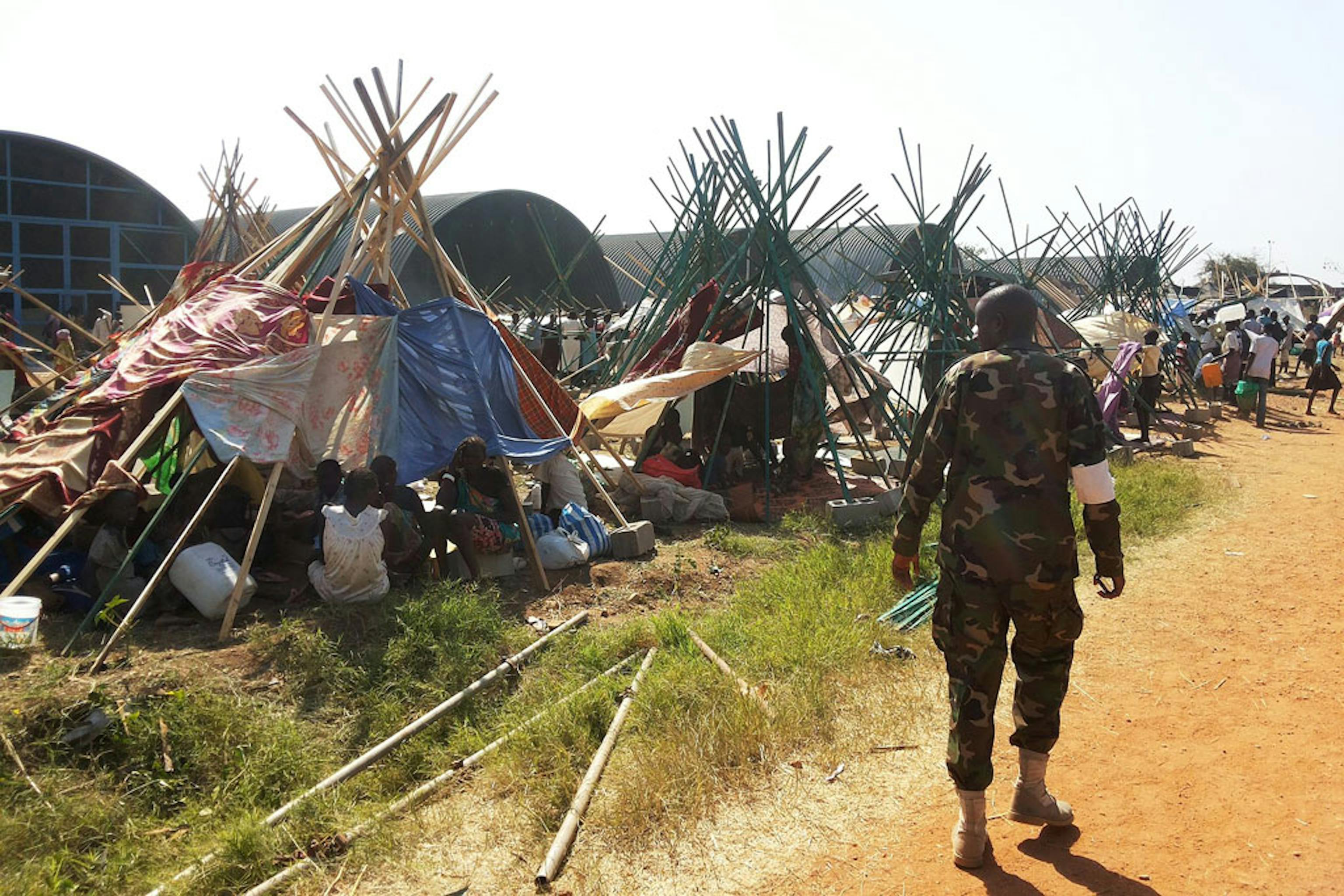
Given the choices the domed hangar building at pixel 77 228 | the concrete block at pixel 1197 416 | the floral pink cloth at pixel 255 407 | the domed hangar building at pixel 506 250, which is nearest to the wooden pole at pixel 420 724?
the floral pink cloth at pixel 255 407

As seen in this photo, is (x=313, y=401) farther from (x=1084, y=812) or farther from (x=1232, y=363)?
(x=1232, y=363)

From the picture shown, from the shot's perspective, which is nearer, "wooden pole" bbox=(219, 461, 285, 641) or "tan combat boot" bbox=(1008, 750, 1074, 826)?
"tan combat boot" bbox=(1008, 750, 1074, 826)

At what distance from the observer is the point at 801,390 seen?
9945 millimetres

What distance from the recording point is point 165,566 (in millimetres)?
5664

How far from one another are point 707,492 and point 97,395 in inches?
178

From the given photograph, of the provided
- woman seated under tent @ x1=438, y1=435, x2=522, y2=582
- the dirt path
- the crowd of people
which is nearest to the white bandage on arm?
the dirt path

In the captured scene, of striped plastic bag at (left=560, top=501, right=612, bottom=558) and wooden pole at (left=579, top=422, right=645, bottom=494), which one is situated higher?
wooden pole at (left=579, top=422, right=645, bottom=494)

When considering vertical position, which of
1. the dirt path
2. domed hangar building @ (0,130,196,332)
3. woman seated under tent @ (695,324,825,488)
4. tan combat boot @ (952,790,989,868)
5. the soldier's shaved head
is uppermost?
domed hangar building @ (0,130,196,332)

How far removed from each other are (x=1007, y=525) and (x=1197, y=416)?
12.7 meters

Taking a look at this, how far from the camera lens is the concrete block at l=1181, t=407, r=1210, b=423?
14.2 m

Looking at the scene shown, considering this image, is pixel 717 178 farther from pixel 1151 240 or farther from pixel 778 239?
pixel 1151 240

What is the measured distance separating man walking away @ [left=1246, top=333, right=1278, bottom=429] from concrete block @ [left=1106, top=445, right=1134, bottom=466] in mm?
3875

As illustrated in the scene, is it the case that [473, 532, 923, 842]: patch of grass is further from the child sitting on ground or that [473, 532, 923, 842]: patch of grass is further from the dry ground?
the child sitting on ground

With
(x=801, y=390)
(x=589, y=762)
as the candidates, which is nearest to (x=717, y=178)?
(x=801, y=390)
